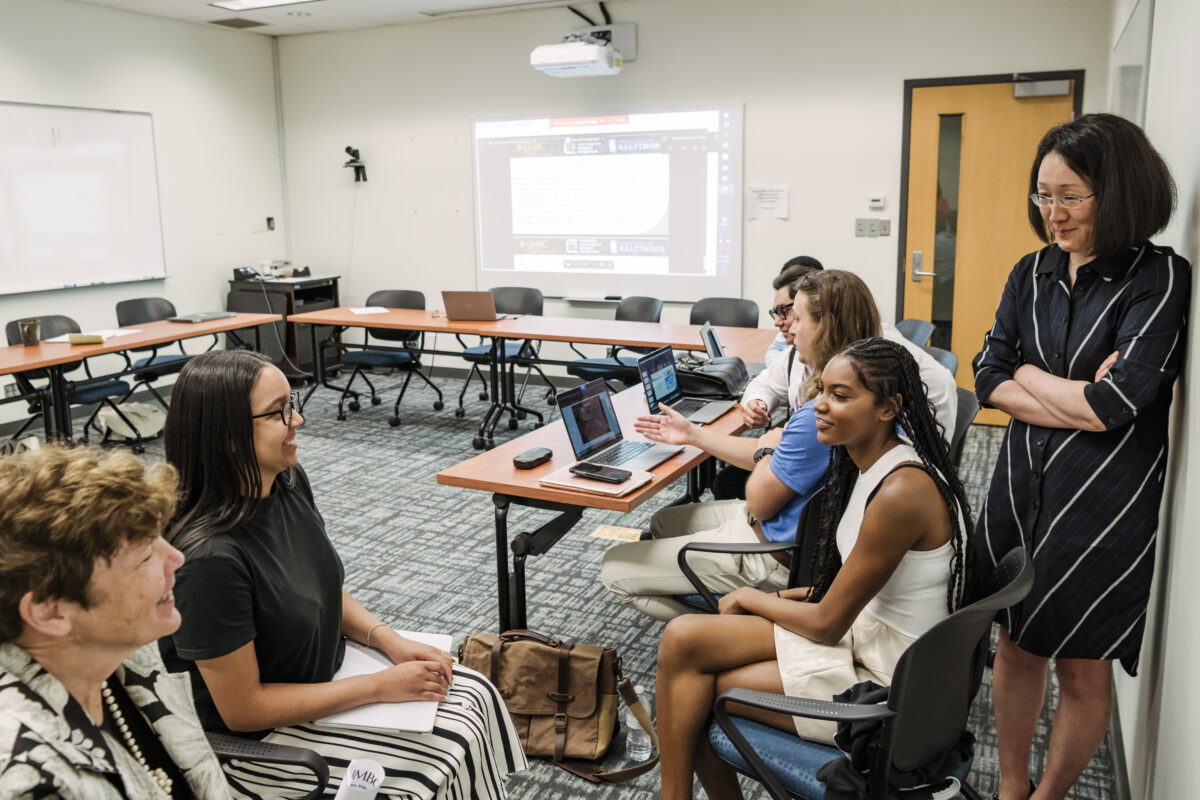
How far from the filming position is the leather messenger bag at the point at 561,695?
8.11 ft

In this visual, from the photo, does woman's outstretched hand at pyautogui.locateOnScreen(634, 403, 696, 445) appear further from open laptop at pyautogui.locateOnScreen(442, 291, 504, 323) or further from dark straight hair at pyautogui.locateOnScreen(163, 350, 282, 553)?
open laptop at pyautogui.locateOnScreen(442, 291, 504, 323)

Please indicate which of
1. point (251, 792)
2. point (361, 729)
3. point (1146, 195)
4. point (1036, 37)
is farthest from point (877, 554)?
point (1036, 37)

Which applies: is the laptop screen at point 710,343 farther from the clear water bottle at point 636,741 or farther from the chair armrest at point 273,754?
the chair armrest at point 273,754

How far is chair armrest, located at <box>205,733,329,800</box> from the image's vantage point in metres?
1.46

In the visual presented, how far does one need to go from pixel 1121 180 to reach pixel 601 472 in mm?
1526

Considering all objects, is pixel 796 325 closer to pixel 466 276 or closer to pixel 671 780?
pixel 671 780

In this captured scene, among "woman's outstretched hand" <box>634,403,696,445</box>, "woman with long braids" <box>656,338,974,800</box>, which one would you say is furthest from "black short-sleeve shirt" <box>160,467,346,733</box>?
"woman's outstretched hand" <box>634,403,696,445</box>

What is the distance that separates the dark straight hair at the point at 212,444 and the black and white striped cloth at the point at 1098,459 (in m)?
1.55

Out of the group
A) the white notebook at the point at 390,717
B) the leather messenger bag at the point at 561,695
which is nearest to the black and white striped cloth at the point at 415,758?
the white notebook at the point at 390,717

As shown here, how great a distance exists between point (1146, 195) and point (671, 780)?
1.50 meters

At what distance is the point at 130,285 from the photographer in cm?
701

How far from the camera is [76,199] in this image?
653 cm

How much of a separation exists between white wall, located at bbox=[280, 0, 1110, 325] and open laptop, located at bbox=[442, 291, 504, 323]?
1.40 meters

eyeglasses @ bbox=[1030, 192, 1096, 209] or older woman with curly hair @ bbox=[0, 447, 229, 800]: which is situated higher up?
eyeglasses @ bbox=[1030, 192, 1096, 209]
